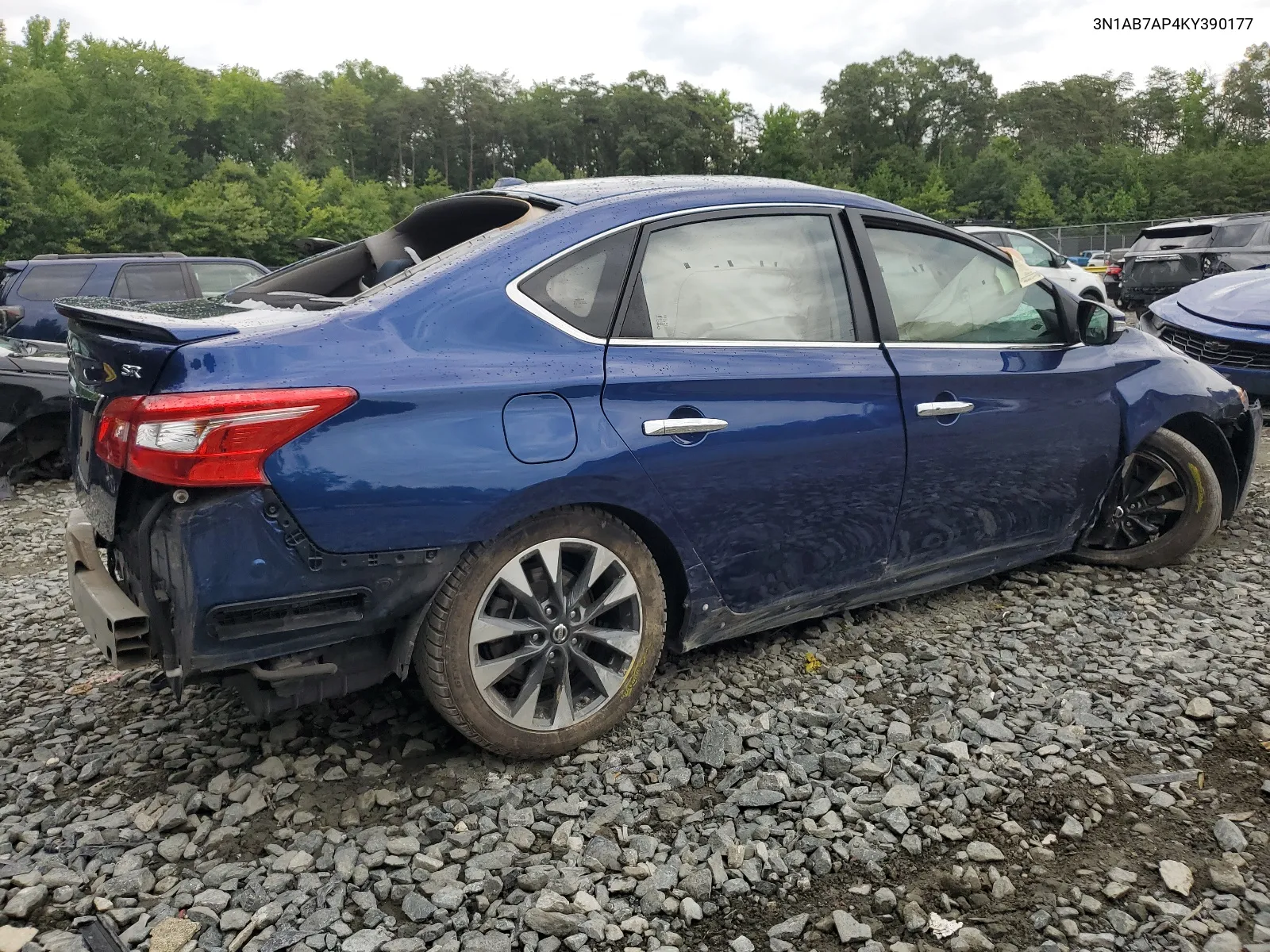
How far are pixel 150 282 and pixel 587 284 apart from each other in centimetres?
905

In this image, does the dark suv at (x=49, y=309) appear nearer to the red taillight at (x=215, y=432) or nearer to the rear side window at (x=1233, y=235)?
the red taillight at (x=215, y=432)

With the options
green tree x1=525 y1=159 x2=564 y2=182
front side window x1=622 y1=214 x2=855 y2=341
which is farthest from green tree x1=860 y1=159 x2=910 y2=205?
front side window x1=622 y1=214 x2=855 y2=341

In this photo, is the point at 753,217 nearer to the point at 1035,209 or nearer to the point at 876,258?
the point at 876,258

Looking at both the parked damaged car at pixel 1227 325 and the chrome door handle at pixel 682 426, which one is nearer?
the chrome door handle at pixel 682 426

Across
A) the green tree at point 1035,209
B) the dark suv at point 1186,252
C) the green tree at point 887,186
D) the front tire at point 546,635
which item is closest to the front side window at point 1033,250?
the dark suv at point 1186,252

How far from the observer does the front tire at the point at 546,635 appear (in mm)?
2490

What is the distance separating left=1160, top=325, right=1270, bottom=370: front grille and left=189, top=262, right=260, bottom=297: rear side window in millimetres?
9072

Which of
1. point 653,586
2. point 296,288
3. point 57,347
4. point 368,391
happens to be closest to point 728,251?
point 653,586

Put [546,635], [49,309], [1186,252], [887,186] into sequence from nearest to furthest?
[546,635] → [49,309] → [1186,252] → [887,186]

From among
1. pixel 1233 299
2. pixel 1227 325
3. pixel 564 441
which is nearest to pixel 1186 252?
pixel 1233 299

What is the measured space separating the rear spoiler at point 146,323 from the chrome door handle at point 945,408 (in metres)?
2.18

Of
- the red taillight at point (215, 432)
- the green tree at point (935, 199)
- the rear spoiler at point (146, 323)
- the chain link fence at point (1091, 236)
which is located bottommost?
the red taillight at point (215, 432)

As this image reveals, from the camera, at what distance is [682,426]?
8.91 ft

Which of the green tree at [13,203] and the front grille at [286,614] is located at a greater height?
the green tree at [13,203]
